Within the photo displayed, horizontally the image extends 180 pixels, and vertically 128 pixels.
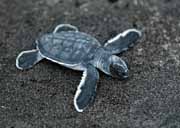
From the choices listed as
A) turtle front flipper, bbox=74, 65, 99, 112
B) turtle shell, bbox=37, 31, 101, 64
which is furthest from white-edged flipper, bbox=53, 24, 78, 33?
turtle front flipper, bbox=74, 65, 99, 112

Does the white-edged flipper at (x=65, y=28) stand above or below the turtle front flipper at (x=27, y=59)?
below

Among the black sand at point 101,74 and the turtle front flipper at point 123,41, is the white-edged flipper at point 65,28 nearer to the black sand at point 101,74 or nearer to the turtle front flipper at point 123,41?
the black sand at point 101,74

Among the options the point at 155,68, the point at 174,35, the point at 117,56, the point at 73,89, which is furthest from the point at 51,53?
the point at 174,35

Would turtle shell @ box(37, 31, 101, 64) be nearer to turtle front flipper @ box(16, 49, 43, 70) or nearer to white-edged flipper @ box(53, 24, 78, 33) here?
turtle front flipper @ box(16, 49, 43, 70)

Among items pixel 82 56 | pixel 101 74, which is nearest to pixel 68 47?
pixel 82 56

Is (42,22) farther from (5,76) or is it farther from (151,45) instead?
(151,45)

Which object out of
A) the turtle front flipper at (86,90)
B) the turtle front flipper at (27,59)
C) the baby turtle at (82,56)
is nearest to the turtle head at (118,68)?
the baby turtle at (82,56)
